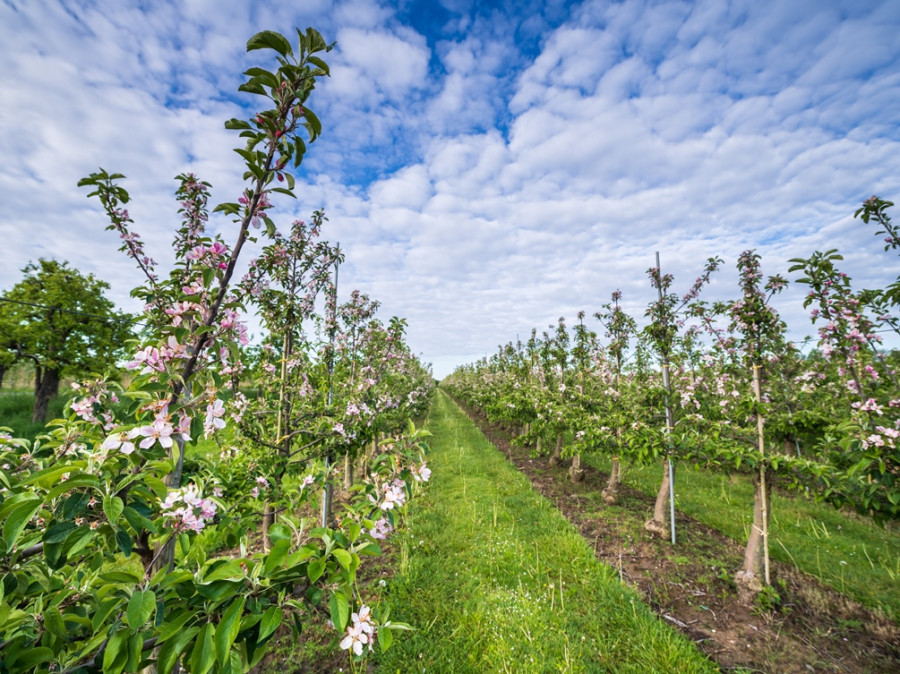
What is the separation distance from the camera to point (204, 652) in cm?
105

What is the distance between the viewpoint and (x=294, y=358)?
4.62m

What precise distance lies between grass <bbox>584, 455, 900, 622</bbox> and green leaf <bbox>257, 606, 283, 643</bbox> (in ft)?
20.2

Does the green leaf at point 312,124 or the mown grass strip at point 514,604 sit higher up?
the green leaf at point 312,124

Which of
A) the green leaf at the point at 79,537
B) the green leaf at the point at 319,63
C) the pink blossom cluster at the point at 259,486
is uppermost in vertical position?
the green leaf at the point at 319,63

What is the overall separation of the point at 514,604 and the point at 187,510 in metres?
3.93

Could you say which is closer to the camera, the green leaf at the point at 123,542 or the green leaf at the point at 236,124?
the green leaf at the point at 123,542

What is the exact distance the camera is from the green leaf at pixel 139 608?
101cm

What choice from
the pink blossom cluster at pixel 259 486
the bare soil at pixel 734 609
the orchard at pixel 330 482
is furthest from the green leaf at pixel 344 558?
the bare soil at pixel 734 609

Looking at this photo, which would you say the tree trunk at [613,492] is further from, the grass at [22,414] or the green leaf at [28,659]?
the grass at [22,414]

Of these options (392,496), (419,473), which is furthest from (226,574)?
(419,473)

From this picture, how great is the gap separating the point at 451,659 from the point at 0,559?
12.1 feet

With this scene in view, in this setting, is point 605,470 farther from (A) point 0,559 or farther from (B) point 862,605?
(A) point 0,559

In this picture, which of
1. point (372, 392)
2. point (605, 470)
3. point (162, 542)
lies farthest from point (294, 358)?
point (605, 470)

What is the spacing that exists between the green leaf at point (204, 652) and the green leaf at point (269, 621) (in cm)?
13
